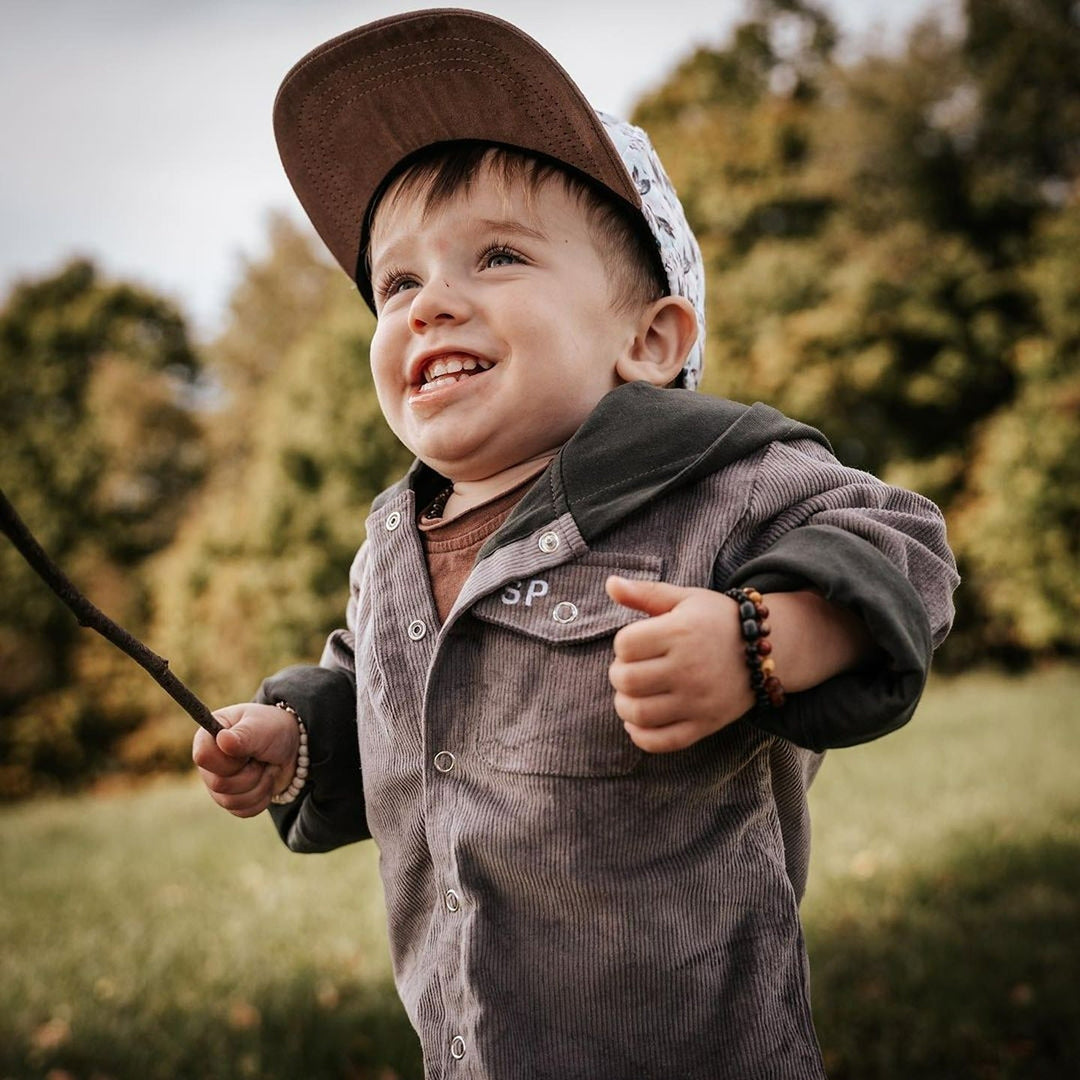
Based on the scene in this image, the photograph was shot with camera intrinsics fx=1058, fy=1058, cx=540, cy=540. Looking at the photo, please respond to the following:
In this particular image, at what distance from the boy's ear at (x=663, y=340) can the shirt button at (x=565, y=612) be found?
0.42 meters

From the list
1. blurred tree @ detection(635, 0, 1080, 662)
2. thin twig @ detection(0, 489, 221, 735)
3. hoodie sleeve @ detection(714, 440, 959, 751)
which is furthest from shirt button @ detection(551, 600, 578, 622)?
blurred tree @ detection(635, 0, 1080, 662)

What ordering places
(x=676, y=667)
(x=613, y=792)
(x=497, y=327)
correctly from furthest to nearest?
1. (x=497, y=327)
2. (x=613, y=792)
3. (x=676, y=667)

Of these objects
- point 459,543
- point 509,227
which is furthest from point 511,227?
point 459,543

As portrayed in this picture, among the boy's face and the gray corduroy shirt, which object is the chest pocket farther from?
the boy's face

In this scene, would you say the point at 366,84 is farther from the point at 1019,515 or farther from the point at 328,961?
the point at 1019,515

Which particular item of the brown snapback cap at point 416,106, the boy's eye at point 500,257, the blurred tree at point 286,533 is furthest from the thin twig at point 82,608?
the blurred tree at point 286,533

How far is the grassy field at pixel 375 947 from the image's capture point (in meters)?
3.24

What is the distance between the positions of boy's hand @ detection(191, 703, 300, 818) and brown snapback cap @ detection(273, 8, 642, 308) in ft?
2.71

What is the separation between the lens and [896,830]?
5652 mm

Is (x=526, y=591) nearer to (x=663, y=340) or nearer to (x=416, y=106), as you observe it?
(x=663, y=340)

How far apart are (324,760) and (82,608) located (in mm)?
687

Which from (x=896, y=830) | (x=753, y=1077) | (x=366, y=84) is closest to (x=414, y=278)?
(x=366, y=84)

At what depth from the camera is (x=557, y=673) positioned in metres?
1.43

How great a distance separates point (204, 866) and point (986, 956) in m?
4.45
